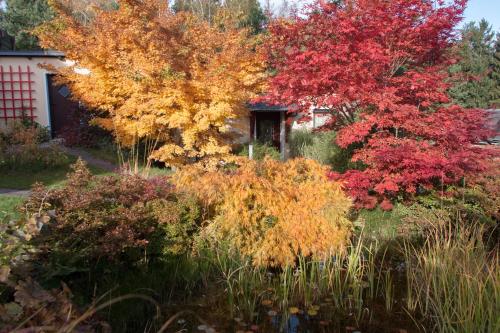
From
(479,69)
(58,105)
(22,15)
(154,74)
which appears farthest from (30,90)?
(479,69)

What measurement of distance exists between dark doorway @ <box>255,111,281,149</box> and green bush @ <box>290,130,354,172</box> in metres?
1.53

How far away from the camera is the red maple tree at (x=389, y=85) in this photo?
594cm

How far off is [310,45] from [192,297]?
181 inches

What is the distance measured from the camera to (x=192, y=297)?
4238mm

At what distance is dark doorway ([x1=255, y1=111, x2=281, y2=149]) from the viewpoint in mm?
16469

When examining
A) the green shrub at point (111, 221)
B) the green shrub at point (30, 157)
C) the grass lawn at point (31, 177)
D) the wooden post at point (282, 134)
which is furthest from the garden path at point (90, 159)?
the wooden post at point (282, 134)

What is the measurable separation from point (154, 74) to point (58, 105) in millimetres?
6930

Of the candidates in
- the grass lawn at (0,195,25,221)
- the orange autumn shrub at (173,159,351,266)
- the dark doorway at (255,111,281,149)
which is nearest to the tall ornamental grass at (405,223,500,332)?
the orange autumn shrub at (173,159,351,266)

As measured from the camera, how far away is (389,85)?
21.9ft

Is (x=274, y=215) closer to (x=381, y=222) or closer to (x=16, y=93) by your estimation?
(x=381, y=222)

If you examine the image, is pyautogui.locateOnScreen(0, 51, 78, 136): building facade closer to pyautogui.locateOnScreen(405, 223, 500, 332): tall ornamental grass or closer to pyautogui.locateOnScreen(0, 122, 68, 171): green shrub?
pyautogui.locateOnScreen(0, 122, 68, 171): green shrub

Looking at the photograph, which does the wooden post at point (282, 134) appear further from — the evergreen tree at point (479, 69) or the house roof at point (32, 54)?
the evergreen tree at point (479, 69)

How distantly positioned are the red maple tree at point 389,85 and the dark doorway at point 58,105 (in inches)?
370

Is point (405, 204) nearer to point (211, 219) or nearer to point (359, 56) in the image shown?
point (359, 56)
